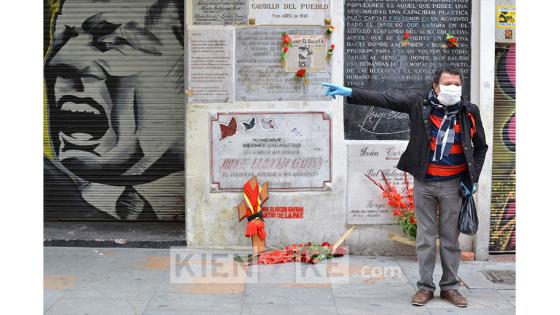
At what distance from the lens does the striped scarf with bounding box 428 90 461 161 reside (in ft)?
17.9

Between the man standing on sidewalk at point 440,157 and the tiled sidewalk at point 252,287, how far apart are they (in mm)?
363

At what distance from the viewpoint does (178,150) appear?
8.25 m

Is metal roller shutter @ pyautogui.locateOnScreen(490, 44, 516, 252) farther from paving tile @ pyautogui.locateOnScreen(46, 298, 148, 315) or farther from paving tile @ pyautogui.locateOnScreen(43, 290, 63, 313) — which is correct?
paving tile @ pyautogui.locateOnScreen(43, 290, 63, 313)

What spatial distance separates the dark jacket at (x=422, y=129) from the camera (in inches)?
215

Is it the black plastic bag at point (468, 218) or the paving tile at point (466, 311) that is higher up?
the black plastic bag at point (468, 218)

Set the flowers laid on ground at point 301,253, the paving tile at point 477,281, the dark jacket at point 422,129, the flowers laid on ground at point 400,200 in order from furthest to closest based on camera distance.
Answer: the flowers laid on ground at point 400,200 < the flowers laid on ground at point 301,253 < the paving tile at point 477,281 < the dark jacket at point 422,129

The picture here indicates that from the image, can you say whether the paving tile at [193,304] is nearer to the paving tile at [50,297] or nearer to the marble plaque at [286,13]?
the paving tile at [50,297]

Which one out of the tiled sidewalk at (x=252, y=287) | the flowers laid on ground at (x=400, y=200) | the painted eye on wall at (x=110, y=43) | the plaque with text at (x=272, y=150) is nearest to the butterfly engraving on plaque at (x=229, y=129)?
the plaque with text at (x=272, y=150)

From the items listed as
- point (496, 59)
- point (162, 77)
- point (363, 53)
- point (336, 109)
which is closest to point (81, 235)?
point (162, 77)

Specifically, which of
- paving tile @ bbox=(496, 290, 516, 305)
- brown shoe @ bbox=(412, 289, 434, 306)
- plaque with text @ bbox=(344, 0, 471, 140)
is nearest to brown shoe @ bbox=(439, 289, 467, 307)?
brown shoe @ bbox=(412, 289, 434, 306)

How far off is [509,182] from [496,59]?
1312mm

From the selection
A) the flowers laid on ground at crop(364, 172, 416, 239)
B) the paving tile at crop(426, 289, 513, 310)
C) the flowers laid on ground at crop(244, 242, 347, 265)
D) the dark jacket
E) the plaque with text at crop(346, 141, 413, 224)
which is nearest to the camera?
the dark jacket

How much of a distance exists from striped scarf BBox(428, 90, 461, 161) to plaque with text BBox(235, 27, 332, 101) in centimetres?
188

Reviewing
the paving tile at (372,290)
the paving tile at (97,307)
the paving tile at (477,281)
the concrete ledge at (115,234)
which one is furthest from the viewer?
the concrete ledge at (115,234)
